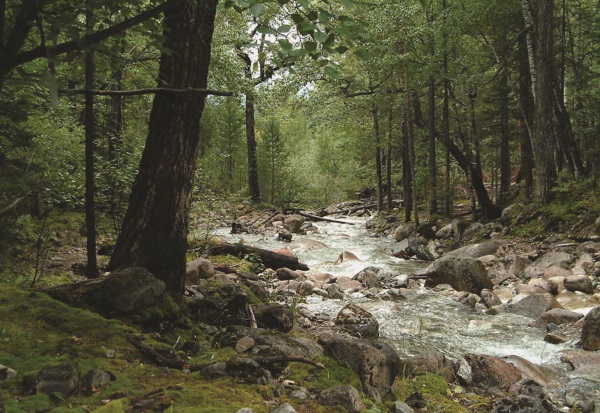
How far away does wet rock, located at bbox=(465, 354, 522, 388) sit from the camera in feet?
13.3

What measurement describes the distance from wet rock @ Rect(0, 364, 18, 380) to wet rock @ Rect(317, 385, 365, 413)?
1.56m

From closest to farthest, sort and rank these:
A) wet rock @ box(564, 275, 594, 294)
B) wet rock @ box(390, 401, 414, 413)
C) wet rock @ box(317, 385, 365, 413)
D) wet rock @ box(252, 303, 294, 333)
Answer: wet rock @ box(317, 385, 365, 413) < wet rock @ box(390, 401, 414, 413) < wet rock @ box(252, 303, 294, 333) < wet rock @ box(564, 275, 594, 294)

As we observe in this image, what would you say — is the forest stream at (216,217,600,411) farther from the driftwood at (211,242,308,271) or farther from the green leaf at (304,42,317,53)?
the green leaf at (304,42,317,53)

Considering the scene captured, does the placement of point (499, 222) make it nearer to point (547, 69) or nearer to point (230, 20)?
point (547, 69)

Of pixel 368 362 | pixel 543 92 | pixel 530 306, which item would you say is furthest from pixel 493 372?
pixel 543 92

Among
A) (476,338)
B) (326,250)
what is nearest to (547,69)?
(326,250)

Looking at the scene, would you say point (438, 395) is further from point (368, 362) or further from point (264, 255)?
point (264, 255)

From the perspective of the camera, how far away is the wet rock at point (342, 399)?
2414 millimetres

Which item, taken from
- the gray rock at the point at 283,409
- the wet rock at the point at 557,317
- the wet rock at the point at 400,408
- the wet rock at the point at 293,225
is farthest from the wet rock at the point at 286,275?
the wet rock at the point at 293,225

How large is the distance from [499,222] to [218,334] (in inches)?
498

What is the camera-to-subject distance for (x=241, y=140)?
31.6 meters

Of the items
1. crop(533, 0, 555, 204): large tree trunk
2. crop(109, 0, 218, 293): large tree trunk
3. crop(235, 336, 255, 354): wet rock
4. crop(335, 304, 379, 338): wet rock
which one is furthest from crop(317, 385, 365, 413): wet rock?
crop(533, 0, 555, 204): large tree trunk

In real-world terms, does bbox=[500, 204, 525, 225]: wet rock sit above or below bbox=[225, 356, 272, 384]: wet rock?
above

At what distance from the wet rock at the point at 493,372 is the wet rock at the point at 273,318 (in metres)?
1.92
